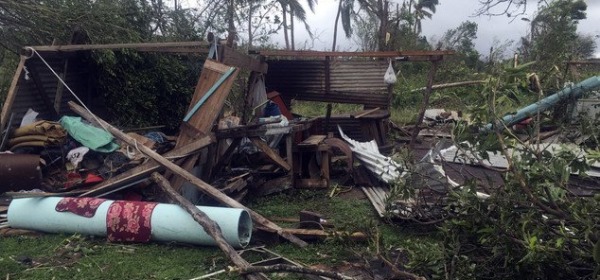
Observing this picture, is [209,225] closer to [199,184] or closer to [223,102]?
[199,184]

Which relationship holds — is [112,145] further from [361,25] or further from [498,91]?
[361,25]

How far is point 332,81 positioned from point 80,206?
5.74 m

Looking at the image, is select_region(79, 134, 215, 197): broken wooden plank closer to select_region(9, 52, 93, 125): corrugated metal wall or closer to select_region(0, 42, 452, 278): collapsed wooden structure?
select_region(0, 42, 452, 278): collapsed wooden structure

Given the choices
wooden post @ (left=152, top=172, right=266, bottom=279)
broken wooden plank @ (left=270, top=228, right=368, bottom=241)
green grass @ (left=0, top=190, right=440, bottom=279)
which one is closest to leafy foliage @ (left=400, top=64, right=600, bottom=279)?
green grass @ (left=0, top=190, right=440, bottom=279)

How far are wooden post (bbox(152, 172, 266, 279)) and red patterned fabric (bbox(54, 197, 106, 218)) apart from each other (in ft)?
2.10

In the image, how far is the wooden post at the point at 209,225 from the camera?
461 centimetres

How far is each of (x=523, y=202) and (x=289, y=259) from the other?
211 centimetres

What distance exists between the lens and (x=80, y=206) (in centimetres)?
582

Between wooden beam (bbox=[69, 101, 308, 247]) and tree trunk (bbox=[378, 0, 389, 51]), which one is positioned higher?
tree trunk (bbox=[378, 0, 389, 51])

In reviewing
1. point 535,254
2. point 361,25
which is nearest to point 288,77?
point 535,254

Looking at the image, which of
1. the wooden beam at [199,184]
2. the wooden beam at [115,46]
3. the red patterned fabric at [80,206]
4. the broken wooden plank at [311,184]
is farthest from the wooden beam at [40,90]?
the broken wooden plank at [311,184]

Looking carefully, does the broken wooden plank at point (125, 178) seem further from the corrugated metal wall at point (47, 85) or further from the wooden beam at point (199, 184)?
the corrugated metal wall at point (47, 85)

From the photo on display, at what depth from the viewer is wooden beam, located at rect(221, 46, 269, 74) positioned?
24.1 ft

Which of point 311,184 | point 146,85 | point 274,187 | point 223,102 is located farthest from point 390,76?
point 146,85
